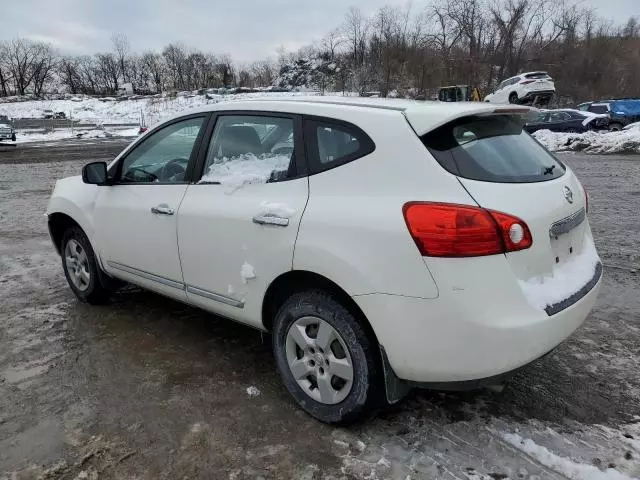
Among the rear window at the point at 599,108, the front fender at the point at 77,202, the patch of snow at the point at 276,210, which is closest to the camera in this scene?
the patch of snow at the point at 276,210

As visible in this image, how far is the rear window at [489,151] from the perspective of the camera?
2.44 metres

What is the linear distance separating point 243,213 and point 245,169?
33 cm

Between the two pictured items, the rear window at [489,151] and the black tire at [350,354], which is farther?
the black tire at [350,354]

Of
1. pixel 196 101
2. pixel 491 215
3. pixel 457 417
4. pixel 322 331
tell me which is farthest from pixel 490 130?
pixel 196 101

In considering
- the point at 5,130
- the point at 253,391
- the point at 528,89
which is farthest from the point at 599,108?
the point at 5,130

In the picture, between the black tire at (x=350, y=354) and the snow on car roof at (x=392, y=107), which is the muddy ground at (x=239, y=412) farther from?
the snow on car roof at (x=392, y=107)

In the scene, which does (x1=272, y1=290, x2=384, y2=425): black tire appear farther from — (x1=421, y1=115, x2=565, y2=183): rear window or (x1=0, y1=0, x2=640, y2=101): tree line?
(x1=0, y1=0, x2=640, y2=101): tree line

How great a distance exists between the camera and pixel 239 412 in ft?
9.68

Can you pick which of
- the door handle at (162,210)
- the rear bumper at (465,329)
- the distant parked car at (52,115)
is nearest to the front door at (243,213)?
the door handle at (162,210)

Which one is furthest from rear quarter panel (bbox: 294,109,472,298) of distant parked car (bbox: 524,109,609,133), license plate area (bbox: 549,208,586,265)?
distant parked car (bbox: 524,109,609,133)

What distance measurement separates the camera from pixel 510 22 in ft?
180

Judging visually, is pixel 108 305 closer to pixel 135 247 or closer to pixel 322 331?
pixel 135 247

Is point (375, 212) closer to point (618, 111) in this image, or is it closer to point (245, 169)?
point (245, 169)

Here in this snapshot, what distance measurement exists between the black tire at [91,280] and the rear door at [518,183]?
10.3 feet
